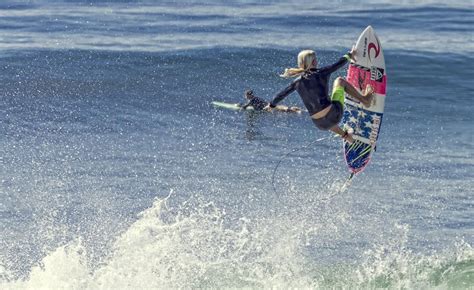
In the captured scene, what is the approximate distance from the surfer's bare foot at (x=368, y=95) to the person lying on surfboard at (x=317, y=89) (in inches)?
22.6

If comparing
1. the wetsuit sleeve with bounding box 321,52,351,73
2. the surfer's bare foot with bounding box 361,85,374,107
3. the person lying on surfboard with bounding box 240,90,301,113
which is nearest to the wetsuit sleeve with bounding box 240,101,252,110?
the person lying on surfboard with bounding box 240,90,301,113

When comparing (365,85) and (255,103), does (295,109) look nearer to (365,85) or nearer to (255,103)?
(255,103)

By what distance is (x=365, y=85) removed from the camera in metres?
14.6

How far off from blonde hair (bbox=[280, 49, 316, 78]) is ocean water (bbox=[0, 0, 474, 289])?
267 centimetres

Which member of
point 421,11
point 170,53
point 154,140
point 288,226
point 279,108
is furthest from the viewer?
point 421,11

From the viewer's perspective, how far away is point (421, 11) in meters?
38.1

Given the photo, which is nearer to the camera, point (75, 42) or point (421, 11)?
point (75, 42)

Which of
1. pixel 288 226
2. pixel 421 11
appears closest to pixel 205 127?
pixel 288 226

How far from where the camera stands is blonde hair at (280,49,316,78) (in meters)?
13.3

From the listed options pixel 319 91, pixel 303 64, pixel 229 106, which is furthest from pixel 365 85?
pixel 229 106

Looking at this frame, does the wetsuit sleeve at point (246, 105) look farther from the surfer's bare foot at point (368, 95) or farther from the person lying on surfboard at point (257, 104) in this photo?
the surfer's bare foot at point (368, 95)

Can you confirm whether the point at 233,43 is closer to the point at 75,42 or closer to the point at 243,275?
the point at 75,42

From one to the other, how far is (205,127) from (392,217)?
24.0 ft

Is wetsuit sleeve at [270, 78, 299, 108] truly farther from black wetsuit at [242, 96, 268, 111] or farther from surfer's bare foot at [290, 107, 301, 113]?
black wetsuit at [242, 96, 268, 111]
